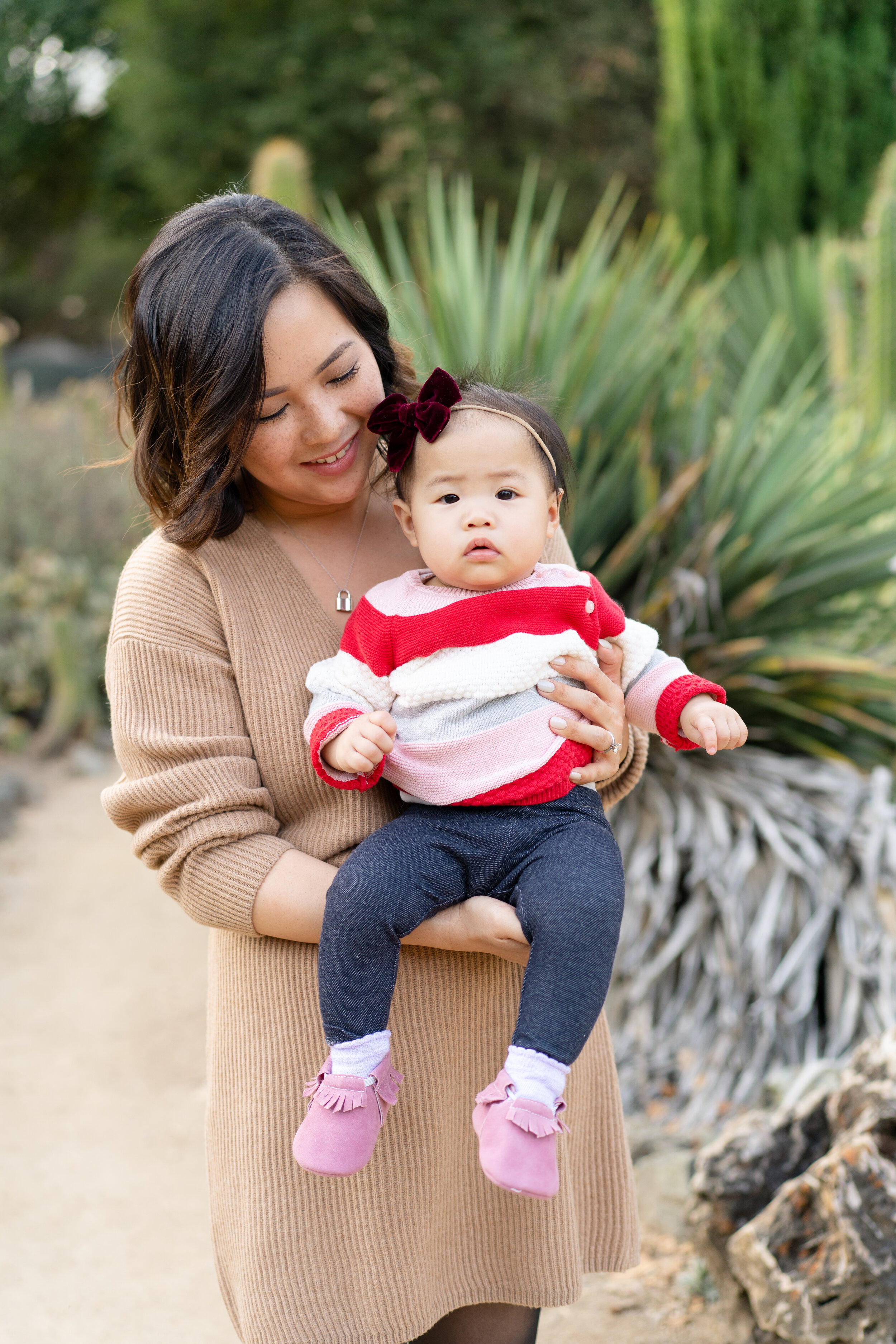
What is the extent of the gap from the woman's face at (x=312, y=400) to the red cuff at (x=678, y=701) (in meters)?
0.56

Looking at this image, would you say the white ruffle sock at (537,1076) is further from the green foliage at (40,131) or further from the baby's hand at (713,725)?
the green foliage at (40,131)

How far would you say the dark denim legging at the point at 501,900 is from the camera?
4.57 feet

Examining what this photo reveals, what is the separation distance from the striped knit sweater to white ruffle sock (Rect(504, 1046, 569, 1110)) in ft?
1.07

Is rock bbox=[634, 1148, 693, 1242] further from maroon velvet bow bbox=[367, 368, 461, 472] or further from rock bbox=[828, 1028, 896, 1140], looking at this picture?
maroon velvet bow bbox=[367, 368, 461, 472]

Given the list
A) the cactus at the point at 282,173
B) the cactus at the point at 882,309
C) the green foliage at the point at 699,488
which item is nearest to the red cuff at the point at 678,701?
the green foliage at the point at 699,488

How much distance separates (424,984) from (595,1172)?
46cm

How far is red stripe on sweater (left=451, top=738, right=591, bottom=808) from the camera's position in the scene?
1.51 metres

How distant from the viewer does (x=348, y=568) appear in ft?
5.81

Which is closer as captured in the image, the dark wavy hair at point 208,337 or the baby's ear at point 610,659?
the dark wavy hair at point 208,337

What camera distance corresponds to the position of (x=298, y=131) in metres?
17.2

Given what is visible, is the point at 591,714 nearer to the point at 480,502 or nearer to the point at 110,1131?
the point at 480,502

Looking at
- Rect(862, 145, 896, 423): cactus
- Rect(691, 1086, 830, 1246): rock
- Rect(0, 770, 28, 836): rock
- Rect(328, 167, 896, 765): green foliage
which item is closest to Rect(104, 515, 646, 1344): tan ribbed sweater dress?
Rect(691, 1086, 830, 1246): rock

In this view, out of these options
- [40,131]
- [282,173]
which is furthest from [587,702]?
[40,131]

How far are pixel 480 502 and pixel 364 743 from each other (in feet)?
1.25
